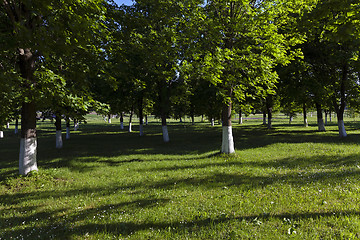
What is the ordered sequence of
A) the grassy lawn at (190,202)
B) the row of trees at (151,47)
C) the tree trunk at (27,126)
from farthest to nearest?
the tree trunk at (27,126), the row of trees at (151,47), the grassy lawn at (190,202)

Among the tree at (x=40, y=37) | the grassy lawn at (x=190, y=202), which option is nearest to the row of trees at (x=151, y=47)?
the tree at (x=40, y=37)

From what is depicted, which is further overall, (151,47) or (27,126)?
(151,47)

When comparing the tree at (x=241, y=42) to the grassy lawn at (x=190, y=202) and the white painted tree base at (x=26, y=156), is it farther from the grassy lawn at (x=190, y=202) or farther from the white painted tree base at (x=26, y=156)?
the white painted tree base at (x=26, y=156)

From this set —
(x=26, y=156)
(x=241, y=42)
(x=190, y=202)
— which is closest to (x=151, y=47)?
(x=241, y=42)

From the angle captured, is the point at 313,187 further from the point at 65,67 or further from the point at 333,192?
the point at 65,67

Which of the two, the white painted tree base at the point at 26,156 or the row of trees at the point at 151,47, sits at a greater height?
the row of trees at the point at 151,47

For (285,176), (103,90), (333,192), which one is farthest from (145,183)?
(103,90)

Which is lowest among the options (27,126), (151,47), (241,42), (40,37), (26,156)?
(26,156)

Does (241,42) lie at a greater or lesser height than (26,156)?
greater

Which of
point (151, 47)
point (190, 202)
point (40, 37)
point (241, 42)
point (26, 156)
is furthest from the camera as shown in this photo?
point (241, 42)

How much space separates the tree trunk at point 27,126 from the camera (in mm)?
9828

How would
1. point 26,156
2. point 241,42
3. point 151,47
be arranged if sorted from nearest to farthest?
point 26,156 < point 151,47 < point 241,42

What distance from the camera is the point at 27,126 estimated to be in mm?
10023

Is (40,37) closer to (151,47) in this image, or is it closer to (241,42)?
(151,47)
